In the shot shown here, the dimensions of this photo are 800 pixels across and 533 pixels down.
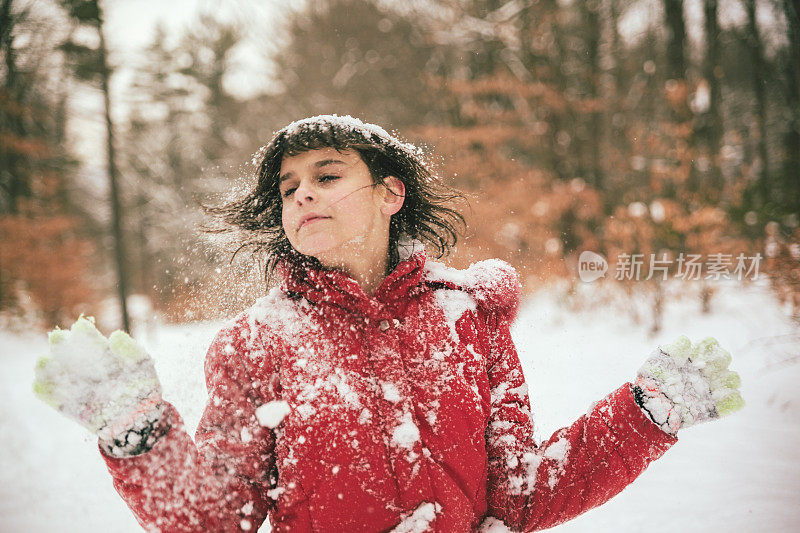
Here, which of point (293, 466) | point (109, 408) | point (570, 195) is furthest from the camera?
point (570, 195)

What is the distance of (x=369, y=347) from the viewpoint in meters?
1.13

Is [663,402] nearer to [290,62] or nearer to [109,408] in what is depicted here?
[109,408]

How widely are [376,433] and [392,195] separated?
2.14 feet

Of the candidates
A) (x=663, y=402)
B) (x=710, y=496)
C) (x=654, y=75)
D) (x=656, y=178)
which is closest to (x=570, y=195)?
(x=656, y=178)

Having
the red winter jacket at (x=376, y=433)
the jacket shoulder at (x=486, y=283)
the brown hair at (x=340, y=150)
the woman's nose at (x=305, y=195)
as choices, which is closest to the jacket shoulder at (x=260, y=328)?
the red winter jacket at (x=376, y=433)

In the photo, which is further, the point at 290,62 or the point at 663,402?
the point at 290,62

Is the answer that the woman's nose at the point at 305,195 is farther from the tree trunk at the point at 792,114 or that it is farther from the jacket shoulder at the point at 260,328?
the tree trunk at the point at 792,114

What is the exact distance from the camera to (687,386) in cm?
119

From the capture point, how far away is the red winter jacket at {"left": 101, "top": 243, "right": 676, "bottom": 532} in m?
1.01

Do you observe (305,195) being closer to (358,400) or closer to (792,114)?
(358,400)

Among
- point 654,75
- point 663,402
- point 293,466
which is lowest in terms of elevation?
point 293,466

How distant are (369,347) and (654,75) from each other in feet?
34.9

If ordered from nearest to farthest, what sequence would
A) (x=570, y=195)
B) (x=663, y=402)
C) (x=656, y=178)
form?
(x=663, y=402) < (x=656, y=178) < (x=570, y=195)
